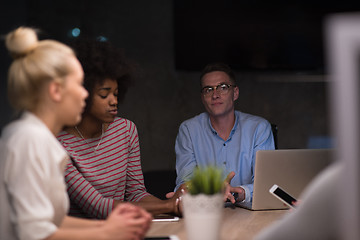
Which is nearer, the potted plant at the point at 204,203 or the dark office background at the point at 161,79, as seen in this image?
the potted plant at the point at 204,203

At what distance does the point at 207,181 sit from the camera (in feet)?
4.58

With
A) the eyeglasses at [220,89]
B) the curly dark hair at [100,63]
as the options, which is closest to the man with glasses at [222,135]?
the eyeglasses at [220,89]

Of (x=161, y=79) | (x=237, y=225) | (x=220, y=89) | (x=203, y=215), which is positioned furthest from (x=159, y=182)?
(x=203, y=215)

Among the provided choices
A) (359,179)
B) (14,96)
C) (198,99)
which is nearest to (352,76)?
(359,179)

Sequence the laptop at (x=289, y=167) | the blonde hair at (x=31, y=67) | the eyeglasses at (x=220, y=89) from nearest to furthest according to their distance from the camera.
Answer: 1. the blonde hair at (x=31, y=67)
2. the laptop at (x=289, y=167)
3. the eyeglasses at (x=220, y=89)

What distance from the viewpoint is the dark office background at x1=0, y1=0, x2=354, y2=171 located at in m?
4.36

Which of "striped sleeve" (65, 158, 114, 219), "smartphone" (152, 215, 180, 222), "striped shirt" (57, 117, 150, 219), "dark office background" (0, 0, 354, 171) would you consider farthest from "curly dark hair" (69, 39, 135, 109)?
"dark office background" (0, 0, 354, 171)

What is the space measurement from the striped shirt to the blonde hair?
92 cm

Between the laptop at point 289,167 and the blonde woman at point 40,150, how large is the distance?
0.85 metres

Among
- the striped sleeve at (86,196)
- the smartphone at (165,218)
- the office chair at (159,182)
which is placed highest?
the striped sleeve at (86,196)

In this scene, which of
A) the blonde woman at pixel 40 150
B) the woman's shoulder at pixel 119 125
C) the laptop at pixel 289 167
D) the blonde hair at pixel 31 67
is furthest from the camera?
the woman's shoulder at pixel 119 125

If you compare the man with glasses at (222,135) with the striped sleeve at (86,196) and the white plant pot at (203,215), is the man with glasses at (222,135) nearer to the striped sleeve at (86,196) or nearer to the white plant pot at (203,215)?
the striped sleeve at (86,196)

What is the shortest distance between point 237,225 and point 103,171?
84 centimetres

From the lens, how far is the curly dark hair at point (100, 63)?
2.35 meters
